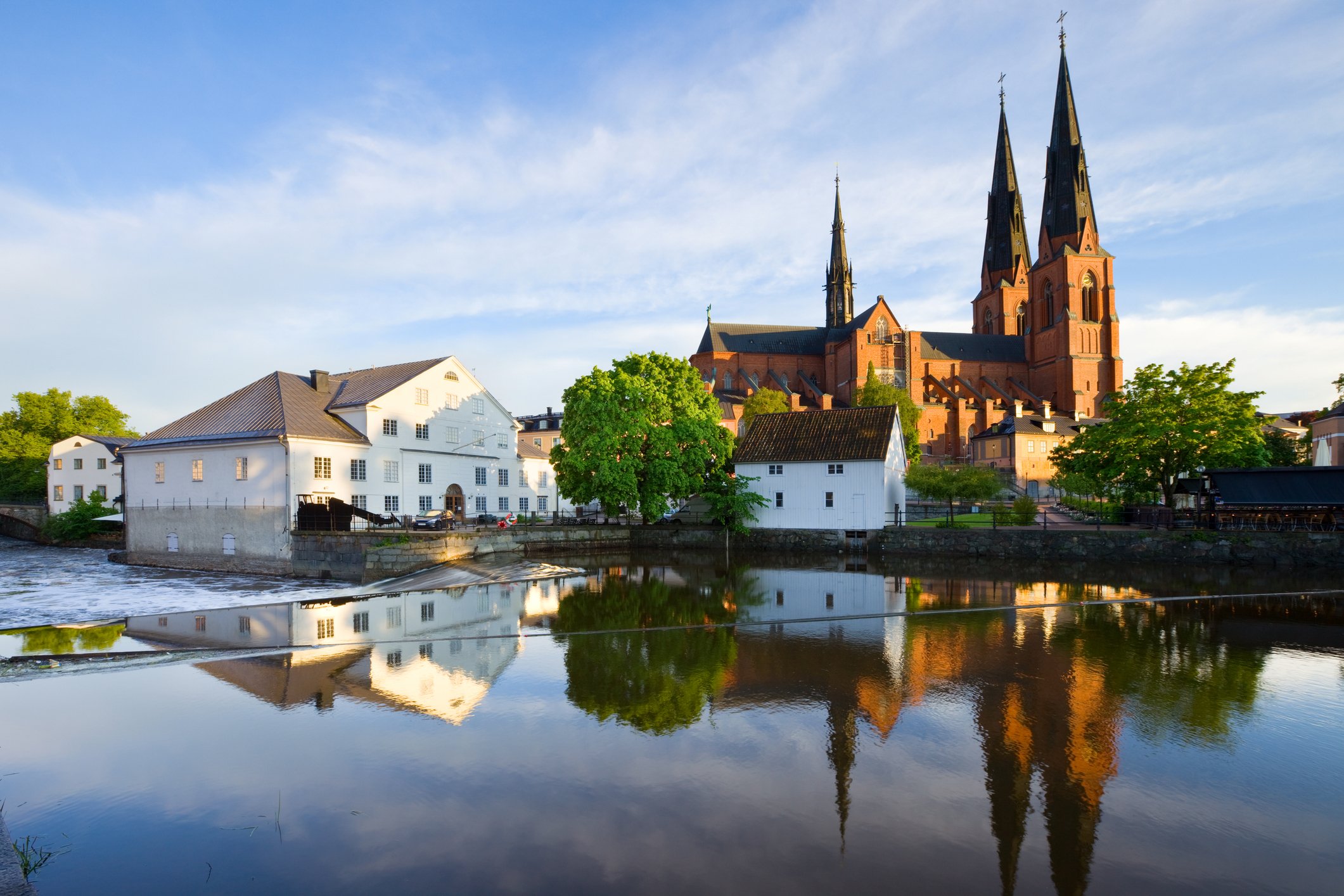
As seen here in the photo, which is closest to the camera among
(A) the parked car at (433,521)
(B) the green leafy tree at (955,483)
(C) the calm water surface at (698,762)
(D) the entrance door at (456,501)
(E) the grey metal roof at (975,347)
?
(C) the calm water surface at (698,762)

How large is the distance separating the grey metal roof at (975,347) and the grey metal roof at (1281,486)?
68899 mm

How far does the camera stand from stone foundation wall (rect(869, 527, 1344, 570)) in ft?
99.9

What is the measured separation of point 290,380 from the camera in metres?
37.8

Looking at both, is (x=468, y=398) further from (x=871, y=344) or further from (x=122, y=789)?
(x=871, y=344)

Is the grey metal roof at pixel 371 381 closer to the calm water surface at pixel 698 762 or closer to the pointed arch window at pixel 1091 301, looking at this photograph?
the calm water surface at pixel 698 762

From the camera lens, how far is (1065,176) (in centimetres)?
9225

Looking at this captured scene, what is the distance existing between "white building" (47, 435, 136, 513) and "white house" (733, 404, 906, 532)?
55202mm

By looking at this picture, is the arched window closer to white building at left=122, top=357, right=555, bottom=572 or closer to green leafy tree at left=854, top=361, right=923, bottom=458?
green leafy tree at left=854, top=361, right=923, bottom=458

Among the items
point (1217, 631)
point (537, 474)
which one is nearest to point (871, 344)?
point (537, 474)

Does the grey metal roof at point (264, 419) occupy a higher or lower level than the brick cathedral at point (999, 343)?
lower

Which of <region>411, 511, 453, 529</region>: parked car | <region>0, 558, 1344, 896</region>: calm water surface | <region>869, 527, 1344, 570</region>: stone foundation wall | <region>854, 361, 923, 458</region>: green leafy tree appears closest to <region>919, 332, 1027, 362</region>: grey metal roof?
<region>854, 361, 923, 458</region>: green leafy tree

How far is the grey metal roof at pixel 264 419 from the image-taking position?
3303 cm

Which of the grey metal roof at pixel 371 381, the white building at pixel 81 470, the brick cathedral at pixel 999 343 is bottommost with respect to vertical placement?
the white building at pixel 81 470

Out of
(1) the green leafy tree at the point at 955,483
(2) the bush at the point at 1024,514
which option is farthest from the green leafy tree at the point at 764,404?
(2) the bush at the point at 1024,514
